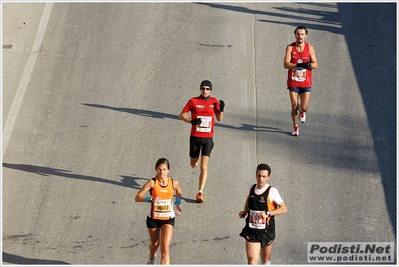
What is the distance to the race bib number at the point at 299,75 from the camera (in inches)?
604

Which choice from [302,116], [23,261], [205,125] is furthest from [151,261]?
[302,116]

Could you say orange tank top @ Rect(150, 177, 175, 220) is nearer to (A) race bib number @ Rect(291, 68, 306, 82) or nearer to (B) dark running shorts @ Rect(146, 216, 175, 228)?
(B) dark running shorts @ Rect(146, 216, 175, 228)

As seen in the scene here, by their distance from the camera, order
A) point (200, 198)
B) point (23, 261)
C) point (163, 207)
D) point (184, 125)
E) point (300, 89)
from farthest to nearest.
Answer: point (184, 125), point (300, 89), point (200, 198), point (23, 261), point (163, 207)

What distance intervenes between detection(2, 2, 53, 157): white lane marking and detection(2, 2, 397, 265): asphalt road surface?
0.04m

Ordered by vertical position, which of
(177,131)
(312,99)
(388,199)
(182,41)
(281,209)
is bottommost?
(281,209)

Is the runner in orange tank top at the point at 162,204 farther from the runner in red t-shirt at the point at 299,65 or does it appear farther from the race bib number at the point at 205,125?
the runner in red t-shirt at the point at 299,65

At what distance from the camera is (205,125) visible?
13695 millimetres

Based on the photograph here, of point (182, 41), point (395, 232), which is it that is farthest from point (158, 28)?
point (395, 232)

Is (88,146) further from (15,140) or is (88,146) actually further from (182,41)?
(182,41)

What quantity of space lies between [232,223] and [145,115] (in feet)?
12.9

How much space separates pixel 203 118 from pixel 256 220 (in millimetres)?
2662

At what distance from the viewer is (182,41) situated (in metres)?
19.7

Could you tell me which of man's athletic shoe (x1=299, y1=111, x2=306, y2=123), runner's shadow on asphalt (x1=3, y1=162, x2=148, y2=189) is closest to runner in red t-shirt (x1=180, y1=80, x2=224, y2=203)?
runner's shadow on asphalt (x1=3, y1=162, x2=148, y2=189)

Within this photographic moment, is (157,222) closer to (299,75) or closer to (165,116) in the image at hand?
(299,75)
